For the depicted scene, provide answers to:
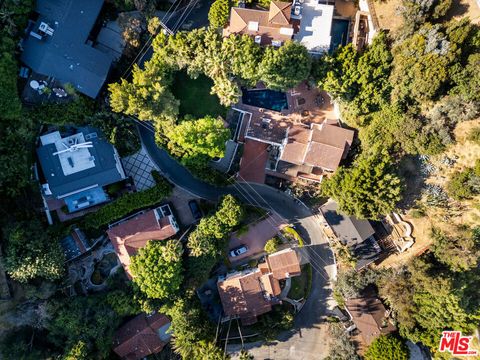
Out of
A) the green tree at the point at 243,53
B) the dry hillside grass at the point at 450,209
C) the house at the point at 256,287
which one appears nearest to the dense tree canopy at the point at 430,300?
the dry hillside grass at the point at 450,209

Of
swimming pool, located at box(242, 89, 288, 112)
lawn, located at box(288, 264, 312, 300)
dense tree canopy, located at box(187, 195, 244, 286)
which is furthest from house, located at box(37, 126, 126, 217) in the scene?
lawn, located at box(288, 264, 312, 300)

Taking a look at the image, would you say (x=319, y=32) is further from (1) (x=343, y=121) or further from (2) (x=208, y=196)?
(2) (x=208, y=196)

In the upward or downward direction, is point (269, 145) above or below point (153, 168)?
above

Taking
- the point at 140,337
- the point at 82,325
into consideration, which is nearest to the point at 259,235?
the point at 140,337

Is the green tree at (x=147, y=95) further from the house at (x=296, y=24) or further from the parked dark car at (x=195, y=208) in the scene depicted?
the parked dark car at (x=195, y=208)

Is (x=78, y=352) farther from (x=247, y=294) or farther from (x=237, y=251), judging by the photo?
(x=237, y=251)

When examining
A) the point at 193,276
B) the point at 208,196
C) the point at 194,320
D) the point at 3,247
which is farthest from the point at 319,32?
the point at 3,247
